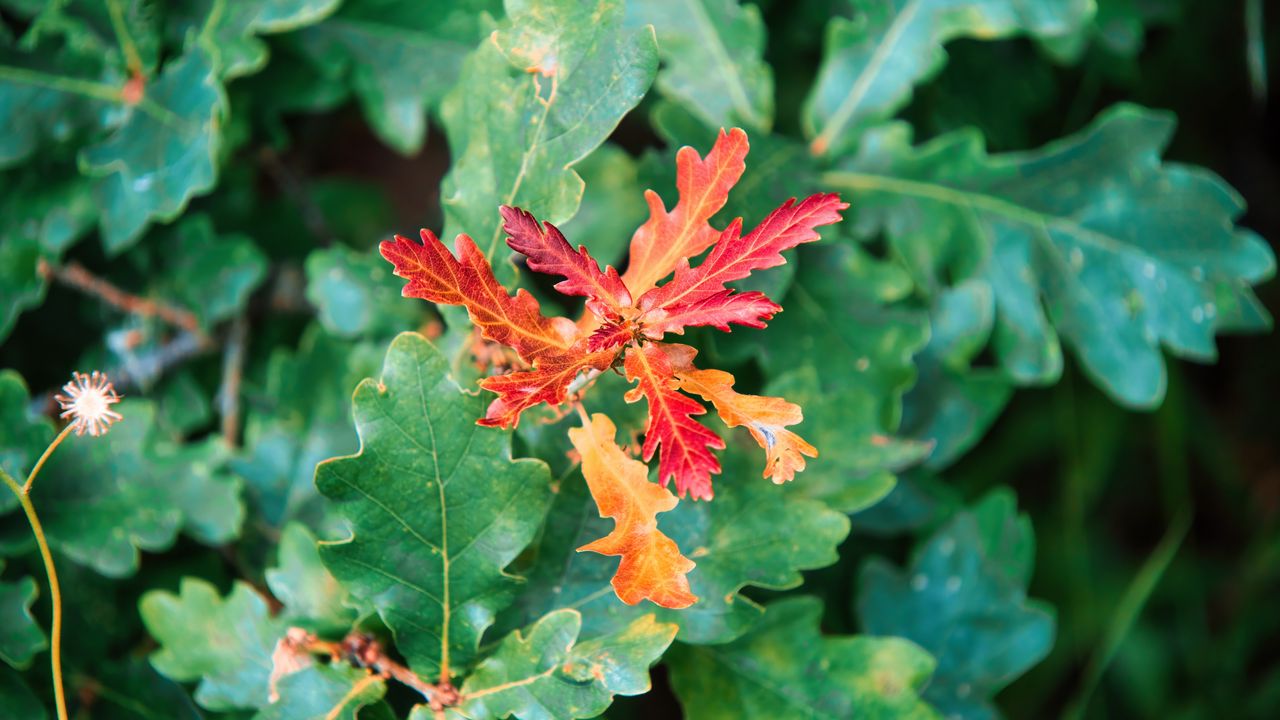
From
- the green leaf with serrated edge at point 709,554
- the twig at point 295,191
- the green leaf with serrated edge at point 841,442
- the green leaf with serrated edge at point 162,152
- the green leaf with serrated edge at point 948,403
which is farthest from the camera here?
the twig at point 295,191

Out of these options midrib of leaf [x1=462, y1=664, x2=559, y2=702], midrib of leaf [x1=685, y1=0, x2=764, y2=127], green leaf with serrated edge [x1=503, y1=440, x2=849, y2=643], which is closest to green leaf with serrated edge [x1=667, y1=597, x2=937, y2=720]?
green leaf with serrated edge [x1=503, y1=440, x2=849, y2=643]

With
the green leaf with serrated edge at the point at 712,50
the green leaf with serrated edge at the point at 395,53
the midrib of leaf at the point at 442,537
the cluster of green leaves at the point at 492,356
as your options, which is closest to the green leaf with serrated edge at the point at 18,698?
the cluster of green leaves at the point at 492,356

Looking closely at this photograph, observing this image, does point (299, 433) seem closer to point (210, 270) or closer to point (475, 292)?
point (210, 270)

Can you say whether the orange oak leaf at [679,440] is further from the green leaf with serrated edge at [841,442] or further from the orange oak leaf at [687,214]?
the green leaf with serrated edge at [841,442]

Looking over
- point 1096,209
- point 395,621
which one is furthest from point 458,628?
point 1096,209

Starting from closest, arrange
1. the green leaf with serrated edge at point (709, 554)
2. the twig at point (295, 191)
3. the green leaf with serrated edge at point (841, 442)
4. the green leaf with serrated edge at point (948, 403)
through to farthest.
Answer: the green leaf with serrated edge at point (709, 554)
the green leaf with serrated edge at point (841, 442)
the green leaf with serrated edge at point (948, 403)
the twig at point (295, 191)

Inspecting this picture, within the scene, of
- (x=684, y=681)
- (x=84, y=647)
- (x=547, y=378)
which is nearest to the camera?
(x=547, y=378)

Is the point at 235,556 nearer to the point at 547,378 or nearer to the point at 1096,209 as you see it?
the point at 547,378
